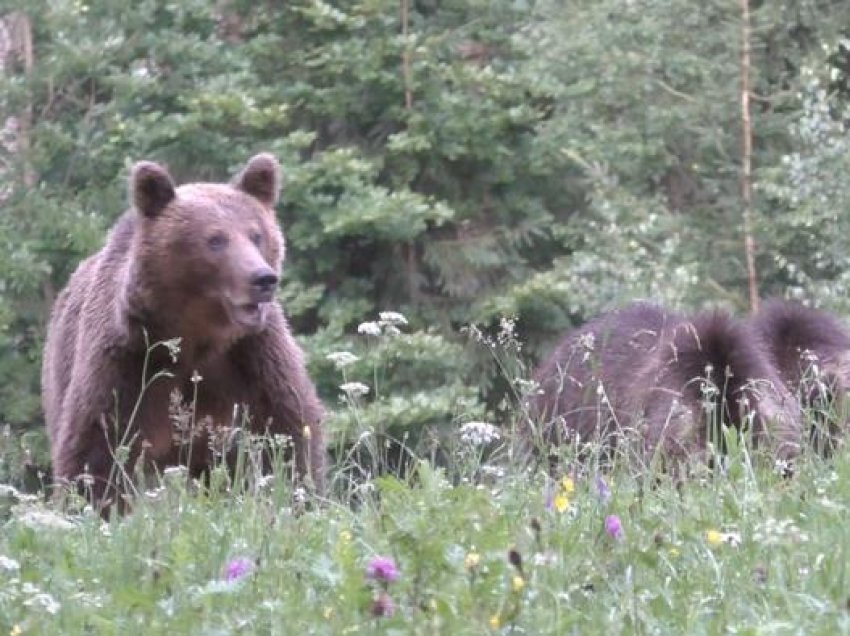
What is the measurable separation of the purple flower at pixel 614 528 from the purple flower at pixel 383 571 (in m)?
0.67

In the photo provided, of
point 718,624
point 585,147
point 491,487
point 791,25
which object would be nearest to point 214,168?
point 585,147

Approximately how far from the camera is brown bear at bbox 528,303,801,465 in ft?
23.8

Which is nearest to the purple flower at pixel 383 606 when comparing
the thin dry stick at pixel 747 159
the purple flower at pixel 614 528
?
the purple flower at pixel 614 528

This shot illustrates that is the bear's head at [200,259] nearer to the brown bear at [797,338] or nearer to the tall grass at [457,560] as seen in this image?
the brown bear at [797,338]

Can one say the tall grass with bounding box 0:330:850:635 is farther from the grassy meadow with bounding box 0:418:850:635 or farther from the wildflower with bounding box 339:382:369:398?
the wildflower with bounding box 339:382:369:398

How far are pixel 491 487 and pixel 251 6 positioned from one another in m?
13.8

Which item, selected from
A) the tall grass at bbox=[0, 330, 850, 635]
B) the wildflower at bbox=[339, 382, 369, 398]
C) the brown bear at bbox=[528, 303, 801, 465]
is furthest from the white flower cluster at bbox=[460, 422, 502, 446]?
the brown bear at bbox=[528, 303, 801, 465]

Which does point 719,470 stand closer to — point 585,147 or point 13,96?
point 585,147

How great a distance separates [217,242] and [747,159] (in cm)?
912

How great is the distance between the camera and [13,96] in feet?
60.0

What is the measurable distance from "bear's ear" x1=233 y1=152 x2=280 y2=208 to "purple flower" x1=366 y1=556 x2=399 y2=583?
14.9ft

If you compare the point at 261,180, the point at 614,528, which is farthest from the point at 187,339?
the point at 614,528

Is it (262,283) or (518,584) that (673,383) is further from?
(518,584)

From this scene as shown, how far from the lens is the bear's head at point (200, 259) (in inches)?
308
